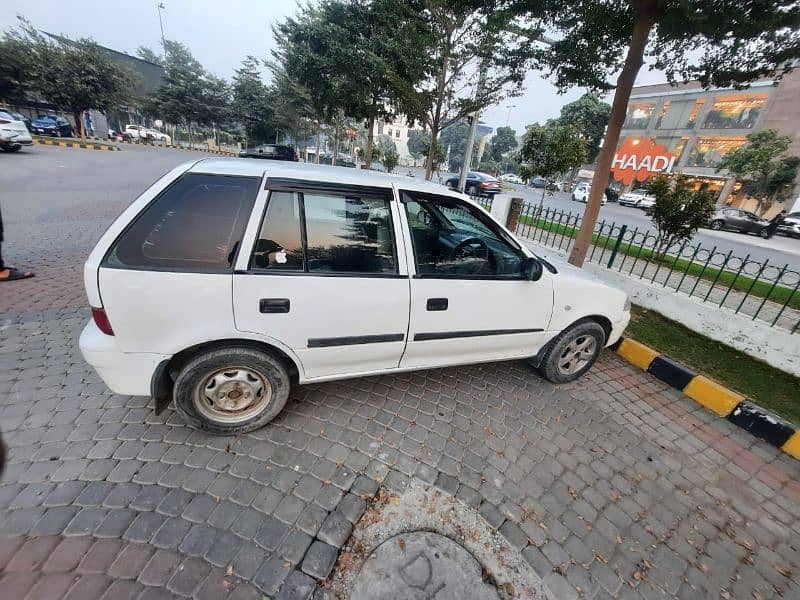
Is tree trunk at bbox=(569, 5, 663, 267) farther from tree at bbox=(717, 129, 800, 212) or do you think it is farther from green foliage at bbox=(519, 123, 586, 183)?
tree at bbox=(717, 129, 800, 212)

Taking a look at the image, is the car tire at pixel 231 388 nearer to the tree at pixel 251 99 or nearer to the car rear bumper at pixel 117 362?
the car rear bumper at pixel 117 362

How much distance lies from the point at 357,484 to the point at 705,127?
45.6 metres

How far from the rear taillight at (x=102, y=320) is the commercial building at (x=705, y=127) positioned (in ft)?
108

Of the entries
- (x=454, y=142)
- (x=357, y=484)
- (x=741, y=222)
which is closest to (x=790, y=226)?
(x=741, y=222)

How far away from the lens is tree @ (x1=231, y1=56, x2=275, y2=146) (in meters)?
30.7

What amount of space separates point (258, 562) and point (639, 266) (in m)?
7.23

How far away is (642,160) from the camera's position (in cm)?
2914

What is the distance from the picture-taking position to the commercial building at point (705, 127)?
27531mm

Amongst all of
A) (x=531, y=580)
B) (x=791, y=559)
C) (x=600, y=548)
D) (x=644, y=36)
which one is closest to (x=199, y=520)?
(x=531, y=580)

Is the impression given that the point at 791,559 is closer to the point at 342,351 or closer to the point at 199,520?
the point at 342,351

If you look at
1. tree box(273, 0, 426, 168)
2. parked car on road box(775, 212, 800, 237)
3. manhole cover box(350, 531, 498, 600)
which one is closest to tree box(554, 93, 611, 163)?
parked car on road box(775, 212, 800, 237)

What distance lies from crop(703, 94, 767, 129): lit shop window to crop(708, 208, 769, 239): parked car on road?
758 inches

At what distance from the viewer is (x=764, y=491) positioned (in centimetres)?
255

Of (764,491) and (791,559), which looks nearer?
(791,559)
